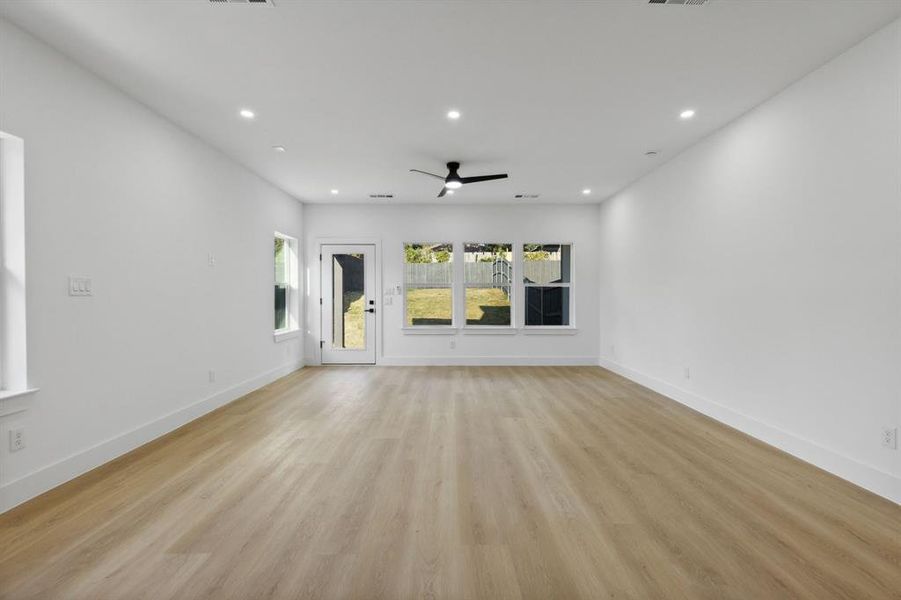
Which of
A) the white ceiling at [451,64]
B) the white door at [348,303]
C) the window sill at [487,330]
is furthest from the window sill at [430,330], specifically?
the white ceiling at [451,64]

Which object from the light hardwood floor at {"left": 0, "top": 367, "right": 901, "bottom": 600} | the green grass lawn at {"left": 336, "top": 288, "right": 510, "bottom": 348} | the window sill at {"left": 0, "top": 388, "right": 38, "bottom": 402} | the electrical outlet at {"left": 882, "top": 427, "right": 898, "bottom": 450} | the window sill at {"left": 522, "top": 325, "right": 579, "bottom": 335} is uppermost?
the green grass lawn at {"left": 336, "top": 288, "right": 510, "bottom": 348}

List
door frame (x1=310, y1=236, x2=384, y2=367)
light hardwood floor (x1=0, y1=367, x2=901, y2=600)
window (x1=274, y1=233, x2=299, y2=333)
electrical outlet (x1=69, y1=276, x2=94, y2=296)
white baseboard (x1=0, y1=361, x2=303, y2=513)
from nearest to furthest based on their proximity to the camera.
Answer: light hardwood floor (x1=0, y1=367, x2=901, y2=600)
white baseboard (x1=0, y1=361, x2=303, y2=513)
electrical outlet (x1=69, y1=276, x2=94, y2=296)
window (x1=274, y1=233, x2=299, y2=333)
door frame (x1=310, y1=236, x2=384, y2=367)

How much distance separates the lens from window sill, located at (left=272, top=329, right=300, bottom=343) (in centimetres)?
569

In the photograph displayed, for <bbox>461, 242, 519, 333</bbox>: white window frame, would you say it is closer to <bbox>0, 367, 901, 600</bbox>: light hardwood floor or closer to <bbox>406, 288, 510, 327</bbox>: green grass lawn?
<bbox>406, 288, 510, 327</bbox>: green grass lawn

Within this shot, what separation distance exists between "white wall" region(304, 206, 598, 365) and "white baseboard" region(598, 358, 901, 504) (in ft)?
7.71

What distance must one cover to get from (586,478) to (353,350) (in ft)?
16.3

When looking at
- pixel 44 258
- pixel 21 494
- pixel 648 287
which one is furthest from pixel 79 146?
pixel 648 287

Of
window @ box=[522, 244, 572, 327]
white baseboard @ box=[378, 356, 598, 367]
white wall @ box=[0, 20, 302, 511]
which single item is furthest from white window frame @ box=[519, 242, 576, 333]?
white wall @ box=[0, 20, 302, 511]

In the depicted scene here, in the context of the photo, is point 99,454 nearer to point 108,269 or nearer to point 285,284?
point 108,269

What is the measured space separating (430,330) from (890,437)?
540 cm

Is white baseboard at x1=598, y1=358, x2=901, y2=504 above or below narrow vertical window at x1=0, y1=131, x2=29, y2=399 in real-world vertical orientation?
Result: below

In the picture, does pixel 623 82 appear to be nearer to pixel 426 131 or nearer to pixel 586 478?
pixel 426 131

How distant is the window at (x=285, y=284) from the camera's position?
20.0 feet

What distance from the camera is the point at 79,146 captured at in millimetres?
2686
